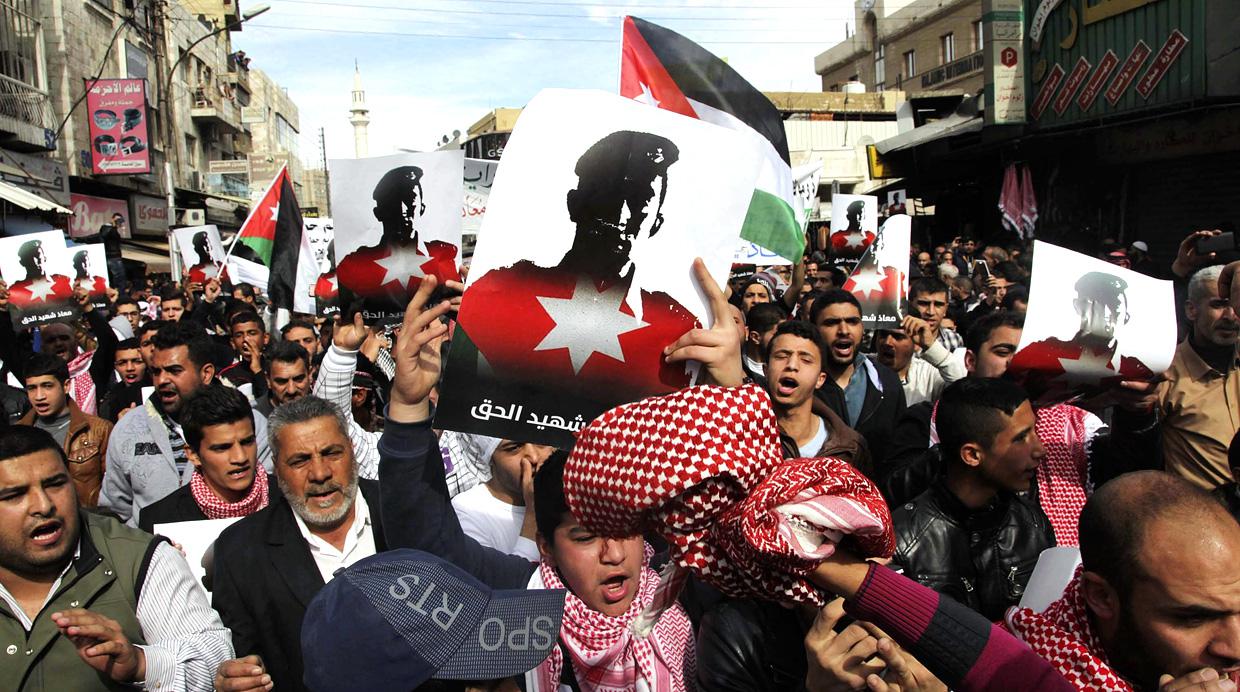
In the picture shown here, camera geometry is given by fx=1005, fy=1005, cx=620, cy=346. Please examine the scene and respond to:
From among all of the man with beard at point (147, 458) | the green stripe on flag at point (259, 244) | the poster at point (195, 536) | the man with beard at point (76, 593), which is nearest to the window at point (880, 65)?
the green stripe on flag at point (259, 244)

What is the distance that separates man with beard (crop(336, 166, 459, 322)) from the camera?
4387 millimetres

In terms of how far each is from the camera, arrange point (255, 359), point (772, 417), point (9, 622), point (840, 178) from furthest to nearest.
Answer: point (840, 178), point (255, 359), point (9, 622), point (772, 417)

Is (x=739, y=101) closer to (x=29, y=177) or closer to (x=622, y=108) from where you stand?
(x=622, y=108)

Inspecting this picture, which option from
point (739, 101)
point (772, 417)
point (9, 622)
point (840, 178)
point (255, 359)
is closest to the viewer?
point (772, 417)

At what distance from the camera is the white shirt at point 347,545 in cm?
318

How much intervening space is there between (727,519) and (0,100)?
2282 cm

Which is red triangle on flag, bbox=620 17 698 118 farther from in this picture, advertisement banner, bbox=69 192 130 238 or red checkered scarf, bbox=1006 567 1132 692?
advertisement banner, bbox=69 192 130 238

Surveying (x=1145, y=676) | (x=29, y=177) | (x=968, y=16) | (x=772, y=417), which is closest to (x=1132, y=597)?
(x=1145, y=676)

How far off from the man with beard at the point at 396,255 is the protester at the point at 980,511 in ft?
7.33

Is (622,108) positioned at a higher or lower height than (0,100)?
lower

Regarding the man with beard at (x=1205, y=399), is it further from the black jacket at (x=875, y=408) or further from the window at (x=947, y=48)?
the window at (x=947, y=48)

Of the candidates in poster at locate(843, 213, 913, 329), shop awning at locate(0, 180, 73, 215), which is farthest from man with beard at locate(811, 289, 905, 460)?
shop awning at locate(0, 180, 73, 215)

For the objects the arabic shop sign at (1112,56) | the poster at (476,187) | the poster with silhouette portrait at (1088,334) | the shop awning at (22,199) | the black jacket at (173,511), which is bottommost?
the black jacket at (173,511)

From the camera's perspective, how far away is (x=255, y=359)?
23.6 feet
